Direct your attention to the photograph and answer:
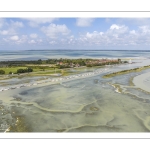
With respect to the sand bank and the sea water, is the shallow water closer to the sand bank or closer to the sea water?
the sea water

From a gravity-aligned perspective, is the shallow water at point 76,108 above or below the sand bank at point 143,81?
below

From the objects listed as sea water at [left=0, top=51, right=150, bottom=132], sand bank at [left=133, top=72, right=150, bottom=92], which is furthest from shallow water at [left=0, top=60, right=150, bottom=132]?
sand bank at [left=133, top=72, right=150, bottom=92]

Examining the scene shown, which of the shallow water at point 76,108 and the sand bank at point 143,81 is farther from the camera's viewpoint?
the sand bank at point 143,81

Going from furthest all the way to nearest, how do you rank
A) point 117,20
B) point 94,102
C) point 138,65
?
point 138,65 < point 94,102 < point 117,20

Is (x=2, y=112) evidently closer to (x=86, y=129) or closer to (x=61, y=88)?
(x=61, y=88)

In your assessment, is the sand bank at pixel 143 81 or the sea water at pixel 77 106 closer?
the sea water at pixel 77 106

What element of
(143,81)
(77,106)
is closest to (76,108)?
(77,106)

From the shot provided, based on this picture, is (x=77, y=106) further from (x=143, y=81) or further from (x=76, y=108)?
(x=143, y=81)

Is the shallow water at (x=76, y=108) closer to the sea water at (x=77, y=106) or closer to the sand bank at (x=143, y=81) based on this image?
the sea water at (x=77, y=106)

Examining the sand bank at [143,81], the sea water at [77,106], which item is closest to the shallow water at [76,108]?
the sea water at [77,106]

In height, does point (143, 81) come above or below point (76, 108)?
above
